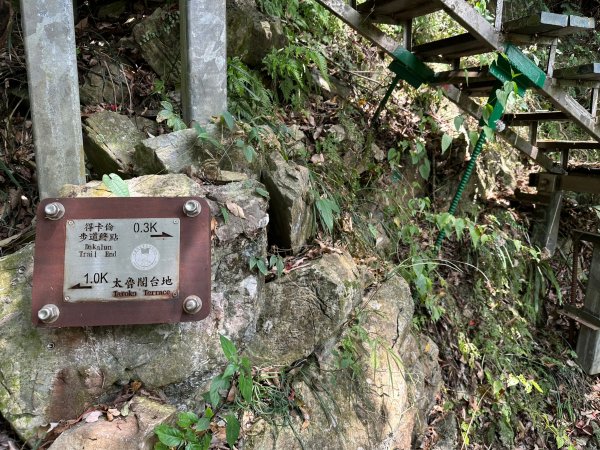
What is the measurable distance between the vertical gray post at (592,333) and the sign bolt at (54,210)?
5.38 metres

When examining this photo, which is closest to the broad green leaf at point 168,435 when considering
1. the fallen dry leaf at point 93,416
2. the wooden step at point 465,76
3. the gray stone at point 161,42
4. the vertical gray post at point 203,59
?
the fallen dry leaf at point 93,416

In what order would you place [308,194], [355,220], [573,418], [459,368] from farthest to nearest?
[573,418] → [459,368] → [355,220] → [308,194]

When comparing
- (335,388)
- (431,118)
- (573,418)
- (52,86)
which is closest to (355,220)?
(335,388)

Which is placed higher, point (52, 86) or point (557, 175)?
point (52, 86)

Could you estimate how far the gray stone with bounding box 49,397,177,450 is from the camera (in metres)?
2.11

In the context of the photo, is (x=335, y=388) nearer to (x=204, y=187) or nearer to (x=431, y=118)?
(x=204, y=187)

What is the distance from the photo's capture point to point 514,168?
19.9 feet

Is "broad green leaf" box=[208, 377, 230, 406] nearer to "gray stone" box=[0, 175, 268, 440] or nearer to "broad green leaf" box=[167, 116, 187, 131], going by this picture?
"gray stone" box=[0, 175, 268, 440]

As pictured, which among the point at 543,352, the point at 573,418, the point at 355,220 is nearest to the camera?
the point at 355,220

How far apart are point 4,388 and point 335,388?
1831 millimetres

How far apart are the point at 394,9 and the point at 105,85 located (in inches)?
105

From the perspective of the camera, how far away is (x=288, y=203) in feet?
9.93

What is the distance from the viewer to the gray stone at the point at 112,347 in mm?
2287

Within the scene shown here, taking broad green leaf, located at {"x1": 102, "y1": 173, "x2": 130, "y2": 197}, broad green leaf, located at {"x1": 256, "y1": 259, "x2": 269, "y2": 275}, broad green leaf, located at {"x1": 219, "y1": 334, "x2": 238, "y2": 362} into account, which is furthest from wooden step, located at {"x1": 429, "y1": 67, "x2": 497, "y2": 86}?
broad green leaf, located at {"x1": 219, "y1": 334, "x2": 238, "y2": 362}
